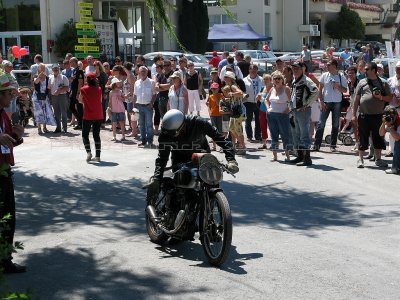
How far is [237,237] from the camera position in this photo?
866 cm

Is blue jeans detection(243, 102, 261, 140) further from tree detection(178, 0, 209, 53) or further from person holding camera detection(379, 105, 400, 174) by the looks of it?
tree detection(178, 0, 209, 53)

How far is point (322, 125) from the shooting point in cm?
1519

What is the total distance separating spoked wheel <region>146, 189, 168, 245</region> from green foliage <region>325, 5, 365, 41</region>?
200 ft

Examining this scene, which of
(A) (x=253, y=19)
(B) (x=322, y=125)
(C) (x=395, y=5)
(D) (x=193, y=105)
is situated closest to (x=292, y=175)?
(B) (x=322, y=125)

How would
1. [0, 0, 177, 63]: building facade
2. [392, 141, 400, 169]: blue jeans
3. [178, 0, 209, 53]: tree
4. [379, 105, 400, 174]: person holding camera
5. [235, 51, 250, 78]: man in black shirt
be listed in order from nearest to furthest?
[379, 105, 400, 174]: person holding camera → [392, 141, 400, 169]: blue jeans → [235, 51, 250, 78]: man in black shirt → [0, 0, 177, 63]: building facade → [178, 0, 209, 53]: tree

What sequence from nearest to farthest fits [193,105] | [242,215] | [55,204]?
[242,215], [55,204], [193,105]

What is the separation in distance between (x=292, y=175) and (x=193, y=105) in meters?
7.25

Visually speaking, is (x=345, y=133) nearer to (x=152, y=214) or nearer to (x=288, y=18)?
(x=152, y=214)

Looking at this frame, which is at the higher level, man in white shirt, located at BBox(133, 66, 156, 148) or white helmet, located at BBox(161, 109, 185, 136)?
white helmet, located at BBox(161, 109, 185, 136)

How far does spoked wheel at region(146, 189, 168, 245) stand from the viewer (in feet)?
26.9

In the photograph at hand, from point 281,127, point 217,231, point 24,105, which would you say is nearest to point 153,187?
point 217,231

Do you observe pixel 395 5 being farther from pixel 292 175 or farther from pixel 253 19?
pixel 292 175

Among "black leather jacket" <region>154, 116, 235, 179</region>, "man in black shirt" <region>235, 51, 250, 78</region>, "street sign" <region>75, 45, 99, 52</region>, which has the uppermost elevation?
"street sign" <region>75, 45, 99, 52</region>

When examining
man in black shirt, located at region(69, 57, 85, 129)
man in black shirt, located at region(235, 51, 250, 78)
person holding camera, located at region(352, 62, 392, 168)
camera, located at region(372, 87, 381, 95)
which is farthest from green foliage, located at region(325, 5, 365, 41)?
camera, located at region(372, 87, 381, 95)
